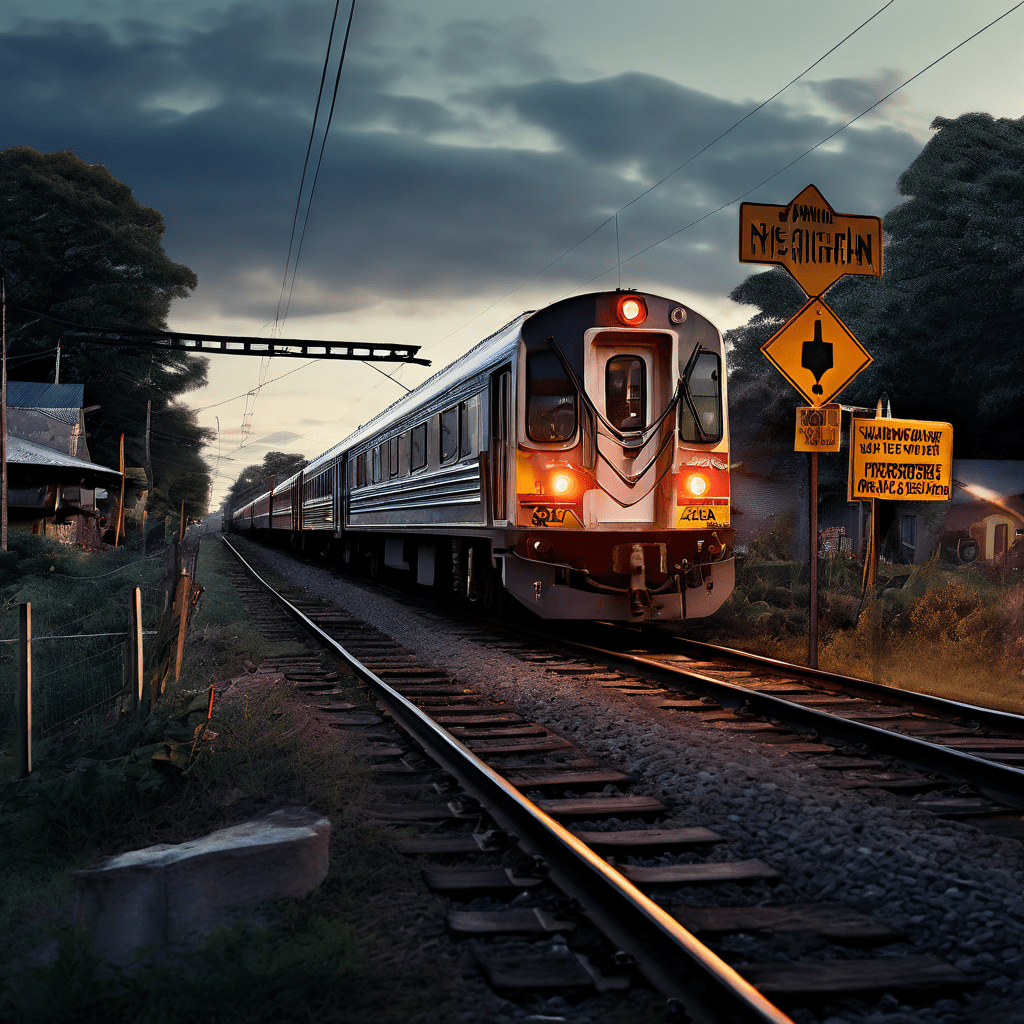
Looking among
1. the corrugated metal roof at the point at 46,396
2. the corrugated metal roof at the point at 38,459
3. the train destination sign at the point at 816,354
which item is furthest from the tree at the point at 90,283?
the train destination sign at the point at 816,354

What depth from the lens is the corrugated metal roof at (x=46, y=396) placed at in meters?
36.0

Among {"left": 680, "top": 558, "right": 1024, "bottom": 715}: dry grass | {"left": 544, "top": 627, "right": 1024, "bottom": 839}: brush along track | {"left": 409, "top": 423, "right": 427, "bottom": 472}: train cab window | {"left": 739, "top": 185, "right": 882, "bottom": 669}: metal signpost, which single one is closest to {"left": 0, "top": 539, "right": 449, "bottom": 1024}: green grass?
{"left": 544, "top": 627, "right": 1024, "bottom": 839}: brush along track

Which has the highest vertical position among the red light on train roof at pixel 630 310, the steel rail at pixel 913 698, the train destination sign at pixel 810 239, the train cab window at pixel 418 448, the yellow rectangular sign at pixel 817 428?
the train destination sign at pixel 810 239

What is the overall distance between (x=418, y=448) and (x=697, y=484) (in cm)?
588

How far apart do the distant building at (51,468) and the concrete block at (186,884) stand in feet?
74.9

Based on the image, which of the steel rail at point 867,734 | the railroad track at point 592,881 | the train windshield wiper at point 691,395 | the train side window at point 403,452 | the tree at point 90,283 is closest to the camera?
the railroad track at point 592,881

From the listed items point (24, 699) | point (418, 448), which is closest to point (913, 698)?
point (24, 699)

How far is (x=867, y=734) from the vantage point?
19.4ft

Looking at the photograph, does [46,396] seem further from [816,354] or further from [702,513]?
[816,354]

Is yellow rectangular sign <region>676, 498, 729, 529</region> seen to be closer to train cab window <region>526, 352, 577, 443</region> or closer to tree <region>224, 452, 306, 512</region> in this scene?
train cab window <region>526, 352, 577, 443</region>

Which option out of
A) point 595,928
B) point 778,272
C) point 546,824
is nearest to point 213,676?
point 546,824

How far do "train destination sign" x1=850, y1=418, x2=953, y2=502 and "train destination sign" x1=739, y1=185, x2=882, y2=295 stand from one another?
4.59 ft

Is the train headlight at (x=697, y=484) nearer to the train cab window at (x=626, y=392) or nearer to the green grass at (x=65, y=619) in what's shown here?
the train cab window at (x=626, y=392)

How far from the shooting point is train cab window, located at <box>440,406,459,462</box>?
1220 cm
